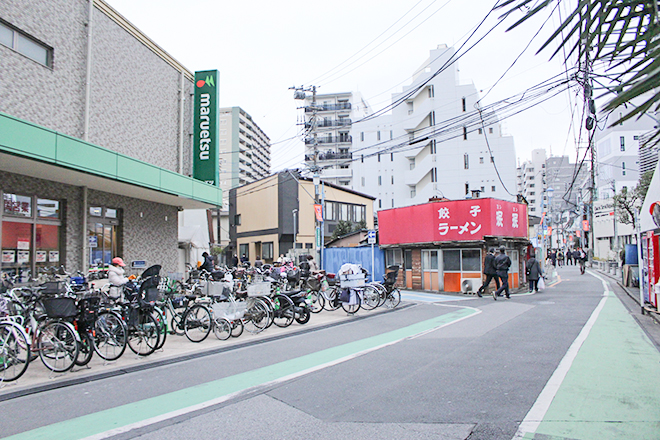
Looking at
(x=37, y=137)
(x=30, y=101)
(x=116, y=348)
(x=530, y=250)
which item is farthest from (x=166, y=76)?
(x=530, y=250)

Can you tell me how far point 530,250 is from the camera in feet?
81.4

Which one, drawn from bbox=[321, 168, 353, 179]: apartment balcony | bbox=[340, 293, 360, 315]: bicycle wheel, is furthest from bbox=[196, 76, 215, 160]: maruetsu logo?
bbox=[321, 168, 353, 179]: apartment balcony

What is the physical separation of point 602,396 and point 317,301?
29.0ft

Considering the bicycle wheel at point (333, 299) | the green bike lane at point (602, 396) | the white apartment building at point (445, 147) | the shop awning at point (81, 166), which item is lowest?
the green bike lane at point (602, 396)

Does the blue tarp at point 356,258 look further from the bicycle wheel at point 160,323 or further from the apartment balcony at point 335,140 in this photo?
the apartment balcony at point 335,140

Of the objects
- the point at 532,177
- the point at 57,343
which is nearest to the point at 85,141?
the point at 57,343

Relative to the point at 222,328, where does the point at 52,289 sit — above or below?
above

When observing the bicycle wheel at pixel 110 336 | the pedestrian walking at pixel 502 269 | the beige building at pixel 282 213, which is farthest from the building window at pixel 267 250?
the bicycle wheel at pixel 110 336

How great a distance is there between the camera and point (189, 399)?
536 centimetres

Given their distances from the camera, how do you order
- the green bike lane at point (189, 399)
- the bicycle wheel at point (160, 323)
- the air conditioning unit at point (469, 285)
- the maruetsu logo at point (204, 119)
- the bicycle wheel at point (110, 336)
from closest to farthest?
the green bike lane at point (189, 399) < the bicycle wheel at point (110, 336) < the bicycle wheel at point (160, 323) < the maruetsu logo at point (204, 119) < the air conditioning unit at point (469, 285)

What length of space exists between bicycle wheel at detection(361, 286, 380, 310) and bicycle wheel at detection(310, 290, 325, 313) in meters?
1.33

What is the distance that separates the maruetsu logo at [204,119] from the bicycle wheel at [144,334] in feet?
31.9

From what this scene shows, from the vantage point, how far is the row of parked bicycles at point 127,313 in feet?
20.9

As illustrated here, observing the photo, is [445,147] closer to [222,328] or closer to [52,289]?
[222,328]
